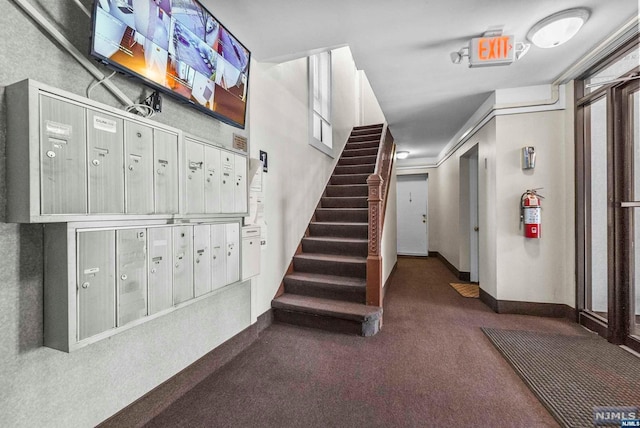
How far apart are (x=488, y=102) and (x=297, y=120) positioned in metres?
2.60

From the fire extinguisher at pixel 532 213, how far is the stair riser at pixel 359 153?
258 cm

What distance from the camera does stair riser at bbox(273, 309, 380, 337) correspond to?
2648 millimetres

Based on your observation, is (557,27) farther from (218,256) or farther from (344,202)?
(218,256)

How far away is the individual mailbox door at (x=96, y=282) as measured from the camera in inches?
45.3

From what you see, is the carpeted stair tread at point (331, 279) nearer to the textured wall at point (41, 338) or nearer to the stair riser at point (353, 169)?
the textured wall at point (41, 338)

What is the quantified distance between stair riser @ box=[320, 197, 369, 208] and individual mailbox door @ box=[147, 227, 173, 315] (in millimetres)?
2979

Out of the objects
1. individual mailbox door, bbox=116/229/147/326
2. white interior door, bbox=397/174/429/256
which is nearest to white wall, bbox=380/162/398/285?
individual mailbox door, bbox=116/229/147/326

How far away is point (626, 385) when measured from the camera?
1852mm

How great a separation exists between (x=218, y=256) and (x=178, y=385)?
2.92ft

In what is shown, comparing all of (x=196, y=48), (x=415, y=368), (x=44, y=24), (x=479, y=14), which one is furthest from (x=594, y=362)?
(x=44, y=24)

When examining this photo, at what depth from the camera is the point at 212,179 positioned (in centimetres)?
187

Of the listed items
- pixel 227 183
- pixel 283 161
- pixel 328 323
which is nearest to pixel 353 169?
pixel 283 161

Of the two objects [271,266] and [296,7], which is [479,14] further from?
[271,266]

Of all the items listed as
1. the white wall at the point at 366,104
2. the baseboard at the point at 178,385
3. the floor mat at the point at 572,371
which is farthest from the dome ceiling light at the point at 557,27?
the white wall at the point at 366,104
